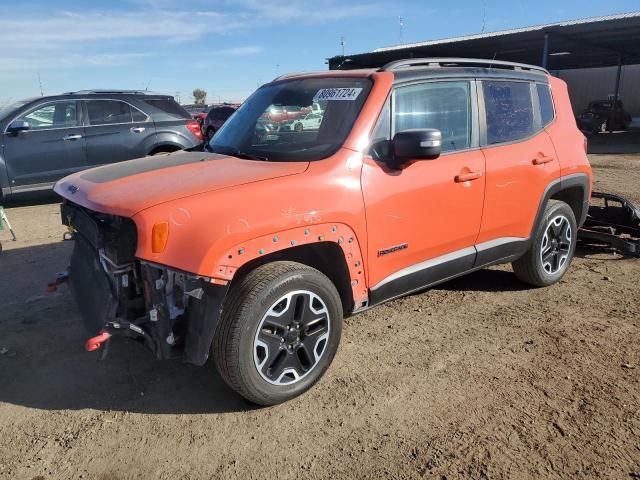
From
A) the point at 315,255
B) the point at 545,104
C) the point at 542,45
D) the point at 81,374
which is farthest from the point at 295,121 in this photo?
the point at 542,45

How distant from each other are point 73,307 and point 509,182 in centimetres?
375

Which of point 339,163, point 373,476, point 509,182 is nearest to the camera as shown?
point 373,476

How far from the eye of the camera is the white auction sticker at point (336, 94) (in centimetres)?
344

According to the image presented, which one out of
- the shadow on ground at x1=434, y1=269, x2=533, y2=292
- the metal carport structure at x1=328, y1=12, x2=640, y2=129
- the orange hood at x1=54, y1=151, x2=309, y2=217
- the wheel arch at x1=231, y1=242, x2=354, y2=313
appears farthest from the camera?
the metal carport structure at x1=328, y1=12, x2=640, y2=129

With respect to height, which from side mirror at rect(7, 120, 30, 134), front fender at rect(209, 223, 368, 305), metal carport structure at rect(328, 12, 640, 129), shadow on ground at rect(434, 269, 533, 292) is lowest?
shadow on ground at rect(434, 269, 533, 292)

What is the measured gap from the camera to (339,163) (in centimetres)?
315

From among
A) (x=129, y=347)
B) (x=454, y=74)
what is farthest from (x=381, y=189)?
(x=129, y=347)

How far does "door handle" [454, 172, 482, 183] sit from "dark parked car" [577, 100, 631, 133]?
2515 cm

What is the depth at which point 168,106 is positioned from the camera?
32.3 feet

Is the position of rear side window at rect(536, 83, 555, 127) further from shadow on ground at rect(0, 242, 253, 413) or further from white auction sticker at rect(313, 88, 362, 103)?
shadow on ground at rect(0, 242, 253, 413)

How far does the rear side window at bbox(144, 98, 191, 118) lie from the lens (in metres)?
9.64

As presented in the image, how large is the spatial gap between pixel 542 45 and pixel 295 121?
993 inches

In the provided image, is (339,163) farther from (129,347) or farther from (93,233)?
(129,347)

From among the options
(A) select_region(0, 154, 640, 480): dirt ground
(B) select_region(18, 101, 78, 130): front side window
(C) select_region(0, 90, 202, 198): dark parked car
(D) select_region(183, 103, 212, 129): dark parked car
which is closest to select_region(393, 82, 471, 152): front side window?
(A) select_region(0, 154, 640, 480): dirt ground
